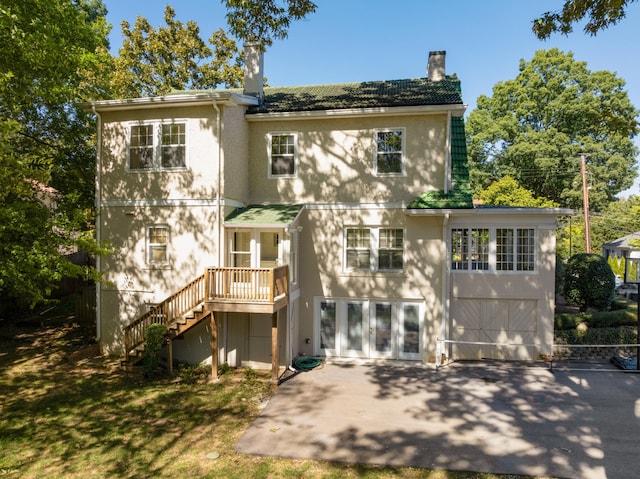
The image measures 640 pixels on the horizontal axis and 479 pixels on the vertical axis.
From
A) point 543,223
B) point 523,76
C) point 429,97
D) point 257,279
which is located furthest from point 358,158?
point 523,76

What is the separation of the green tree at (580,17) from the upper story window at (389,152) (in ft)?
17.0

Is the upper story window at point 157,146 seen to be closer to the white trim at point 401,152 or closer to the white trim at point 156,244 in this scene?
the white trim at point 156,244

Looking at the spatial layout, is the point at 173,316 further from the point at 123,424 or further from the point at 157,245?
the point at 123,424

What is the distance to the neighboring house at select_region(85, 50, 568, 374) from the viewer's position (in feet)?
38.6

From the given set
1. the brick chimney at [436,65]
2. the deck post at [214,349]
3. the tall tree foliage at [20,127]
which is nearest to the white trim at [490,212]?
the brick chimney at [436,65]

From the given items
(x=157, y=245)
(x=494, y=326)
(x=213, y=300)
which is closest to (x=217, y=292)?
(x=213, y=300)

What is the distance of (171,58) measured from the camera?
1002 inches

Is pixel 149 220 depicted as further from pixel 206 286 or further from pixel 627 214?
pixel 627 214

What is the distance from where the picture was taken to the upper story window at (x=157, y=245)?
12.1 m

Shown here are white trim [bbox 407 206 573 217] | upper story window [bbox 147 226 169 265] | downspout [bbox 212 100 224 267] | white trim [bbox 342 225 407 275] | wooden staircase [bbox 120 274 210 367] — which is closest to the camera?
wooden staircase [bbox 120 274 210 367]

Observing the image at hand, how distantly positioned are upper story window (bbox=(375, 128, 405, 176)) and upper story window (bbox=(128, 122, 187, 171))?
641cm

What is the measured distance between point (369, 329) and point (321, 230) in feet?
12.4

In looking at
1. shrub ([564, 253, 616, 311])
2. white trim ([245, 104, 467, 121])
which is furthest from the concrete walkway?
white trim ([245, 104, 467, 121])

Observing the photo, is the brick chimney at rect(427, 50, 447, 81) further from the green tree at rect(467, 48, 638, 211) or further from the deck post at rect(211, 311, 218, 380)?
the green tree at rect(467, 48, 638, 211)
